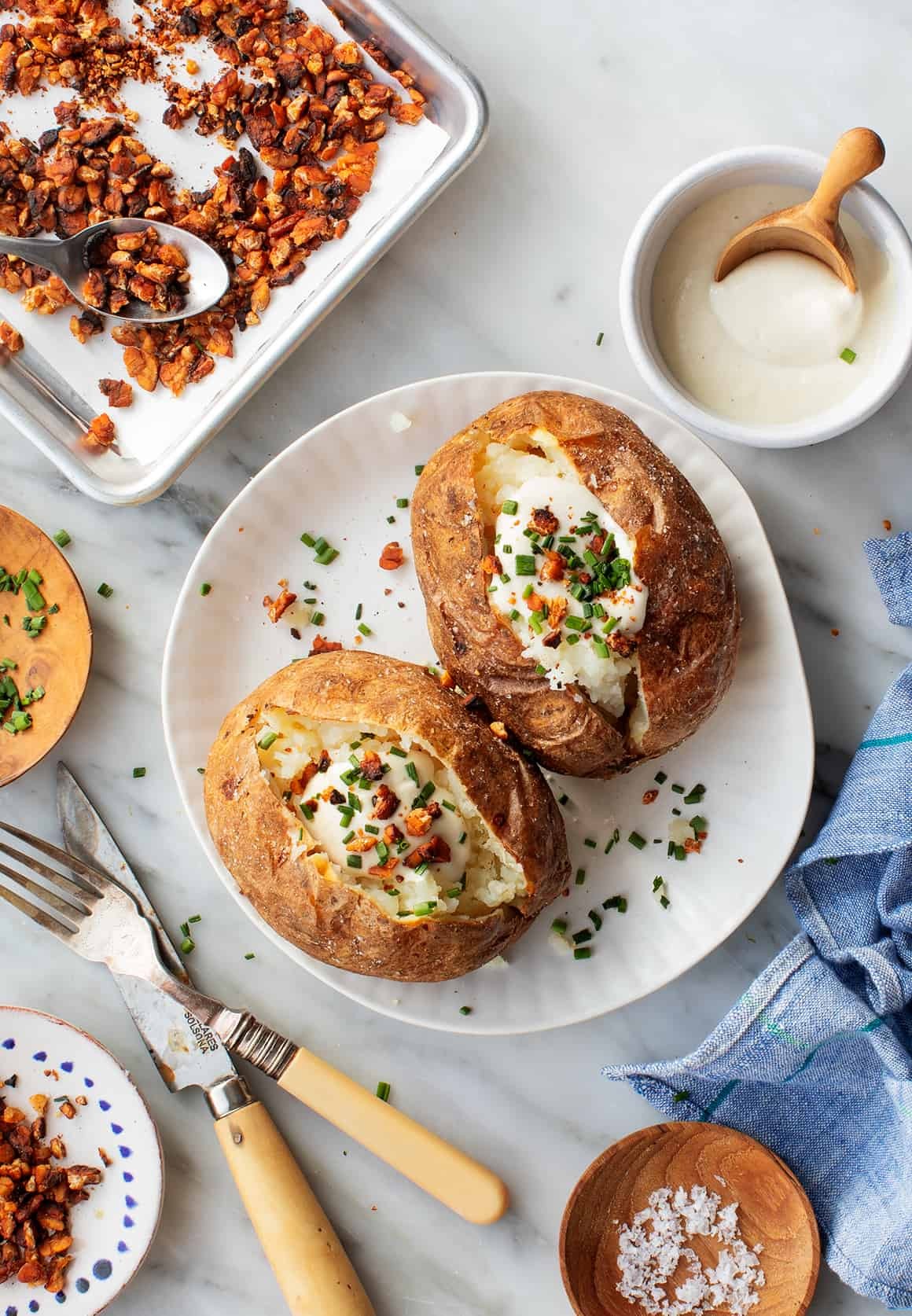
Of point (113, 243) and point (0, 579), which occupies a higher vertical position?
point (113, 243)

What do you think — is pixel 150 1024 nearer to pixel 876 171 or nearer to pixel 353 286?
pixel 353 286

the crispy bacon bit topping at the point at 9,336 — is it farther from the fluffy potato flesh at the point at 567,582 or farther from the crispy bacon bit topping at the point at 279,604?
the fluffy potato flesh at the point at 567,582

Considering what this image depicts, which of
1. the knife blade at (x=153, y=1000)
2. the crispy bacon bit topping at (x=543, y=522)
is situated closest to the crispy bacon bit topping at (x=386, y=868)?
the crispy bacon bit topping at (x=543, y=522)

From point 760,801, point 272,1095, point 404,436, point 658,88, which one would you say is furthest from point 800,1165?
point 658,88

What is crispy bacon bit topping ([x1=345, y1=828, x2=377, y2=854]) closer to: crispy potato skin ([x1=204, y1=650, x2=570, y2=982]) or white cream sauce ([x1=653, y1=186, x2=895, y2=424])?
crispy potato skin ([x1=204, y1=650, x2=570, y2=982])

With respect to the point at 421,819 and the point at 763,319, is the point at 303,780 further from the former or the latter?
the point at 763,319
